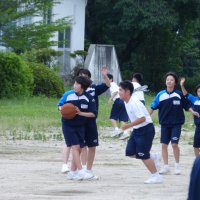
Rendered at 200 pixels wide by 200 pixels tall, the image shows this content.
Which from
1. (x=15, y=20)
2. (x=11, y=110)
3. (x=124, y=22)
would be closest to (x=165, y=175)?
Answer: (x=11, y=110)

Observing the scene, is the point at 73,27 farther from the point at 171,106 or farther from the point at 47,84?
the point at 171,106

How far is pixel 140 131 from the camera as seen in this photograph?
38.9 feet

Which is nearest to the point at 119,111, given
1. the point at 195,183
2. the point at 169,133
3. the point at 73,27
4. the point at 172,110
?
the point at 169,133

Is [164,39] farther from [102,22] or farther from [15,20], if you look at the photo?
[15,20]

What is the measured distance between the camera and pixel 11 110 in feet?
83.2

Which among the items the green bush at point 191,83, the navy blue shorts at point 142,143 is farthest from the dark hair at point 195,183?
the green bush at point 191,83

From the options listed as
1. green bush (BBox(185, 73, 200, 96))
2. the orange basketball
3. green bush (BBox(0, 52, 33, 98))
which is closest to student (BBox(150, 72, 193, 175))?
the orange basketball

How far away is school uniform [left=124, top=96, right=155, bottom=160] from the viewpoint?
1172cm

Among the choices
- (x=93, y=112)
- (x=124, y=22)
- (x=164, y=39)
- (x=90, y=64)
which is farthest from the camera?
(x=164, y=39)

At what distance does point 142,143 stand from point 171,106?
156 centimetres

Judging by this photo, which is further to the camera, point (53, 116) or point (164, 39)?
point (164, 39)

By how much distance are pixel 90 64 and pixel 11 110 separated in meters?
12.9

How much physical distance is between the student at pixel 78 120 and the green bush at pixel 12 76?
19.7m

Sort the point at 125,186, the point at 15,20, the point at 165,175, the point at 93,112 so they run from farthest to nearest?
the point at 15,20, the point at 165,175, the point at 93,112, the point at 125,186
